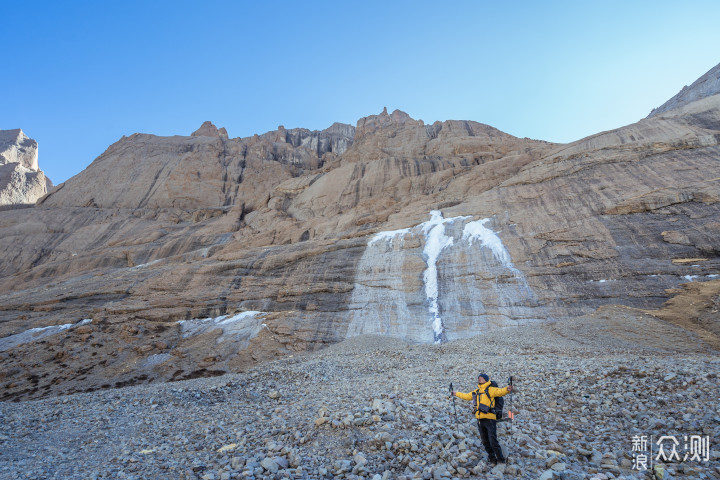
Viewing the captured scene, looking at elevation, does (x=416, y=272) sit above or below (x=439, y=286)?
above

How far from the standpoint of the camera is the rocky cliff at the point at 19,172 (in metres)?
74.1

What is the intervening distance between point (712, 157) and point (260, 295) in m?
36.7

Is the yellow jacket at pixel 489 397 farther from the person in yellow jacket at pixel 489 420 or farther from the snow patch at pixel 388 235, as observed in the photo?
the snow patch at pixel 388 235

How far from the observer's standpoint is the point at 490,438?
6.36 meters

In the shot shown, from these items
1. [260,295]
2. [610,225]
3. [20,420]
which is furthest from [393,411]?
[610,225]

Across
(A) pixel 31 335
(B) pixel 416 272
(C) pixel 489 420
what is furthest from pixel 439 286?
(A) pixel 31 335

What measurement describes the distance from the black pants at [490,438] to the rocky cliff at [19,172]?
314 feet

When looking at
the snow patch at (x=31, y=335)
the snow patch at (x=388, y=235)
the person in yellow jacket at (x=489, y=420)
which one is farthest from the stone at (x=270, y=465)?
the snow patch at (x=31, y=335)

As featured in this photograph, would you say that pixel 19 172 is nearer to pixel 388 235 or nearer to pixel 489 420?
pixel 388 235

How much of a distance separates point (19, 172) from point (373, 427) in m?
104

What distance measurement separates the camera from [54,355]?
2258cm

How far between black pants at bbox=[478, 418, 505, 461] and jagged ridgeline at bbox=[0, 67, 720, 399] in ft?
54.4

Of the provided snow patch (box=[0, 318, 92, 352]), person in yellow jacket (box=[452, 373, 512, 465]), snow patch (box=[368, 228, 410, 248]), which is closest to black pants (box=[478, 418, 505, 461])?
person in yellow jacket (box=[452, 373, 512, 465])

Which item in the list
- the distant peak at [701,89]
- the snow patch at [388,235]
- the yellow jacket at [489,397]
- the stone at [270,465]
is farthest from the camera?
the distant peak at [701,89]
